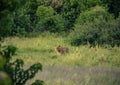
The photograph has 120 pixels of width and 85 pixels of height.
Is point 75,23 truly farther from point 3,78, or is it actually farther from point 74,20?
point 3,78

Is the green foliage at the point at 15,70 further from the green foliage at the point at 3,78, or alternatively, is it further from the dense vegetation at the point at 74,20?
the dense vegetation at the point at 74,20

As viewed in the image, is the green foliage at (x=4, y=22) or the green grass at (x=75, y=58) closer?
the green foliage at (x=4, y=22)

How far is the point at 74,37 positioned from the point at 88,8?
8.32 metres

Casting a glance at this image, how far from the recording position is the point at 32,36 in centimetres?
3378

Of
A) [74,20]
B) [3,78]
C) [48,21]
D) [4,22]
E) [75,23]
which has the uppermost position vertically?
[3,78]

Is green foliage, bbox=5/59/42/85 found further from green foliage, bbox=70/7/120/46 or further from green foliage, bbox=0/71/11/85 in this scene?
green foliage, bbox=70/7/120/46

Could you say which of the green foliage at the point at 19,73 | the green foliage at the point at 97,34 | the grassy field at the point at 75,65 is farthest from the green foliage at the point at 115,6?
the green foliage at the point at 19,73

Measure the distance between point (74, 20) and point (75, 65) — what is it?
2063cm

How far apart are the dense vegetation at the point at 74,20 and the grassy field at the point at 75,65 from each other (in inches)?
81.4

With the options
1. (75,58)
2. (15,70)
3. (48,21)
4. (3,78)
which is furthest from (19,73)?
(48,21)

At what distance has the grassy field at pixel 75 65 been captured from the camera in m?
12.6

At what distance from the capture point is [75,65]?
57.5 ft

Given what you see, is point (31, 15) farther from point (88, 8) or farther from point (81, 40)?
point (81, 40)

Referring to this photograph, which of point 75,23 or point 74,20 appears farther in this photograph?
point 74,20
